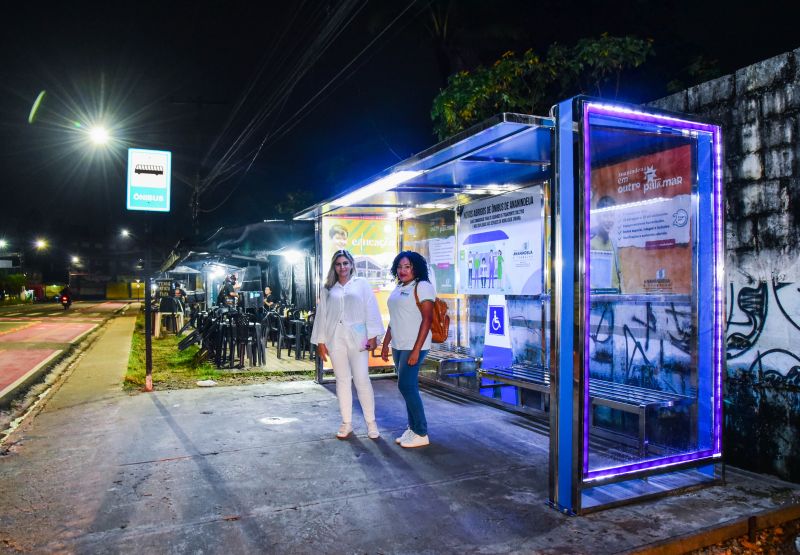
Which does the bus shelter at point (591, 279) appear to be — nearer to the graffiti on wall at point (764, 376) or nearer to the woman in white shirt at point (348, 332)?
the graffiti on wall at point (764, 376)

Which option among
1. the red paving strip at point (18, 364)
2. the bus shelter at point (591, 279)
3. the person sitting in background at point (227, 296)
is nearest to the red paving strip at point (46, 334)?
the red paving strip at point (18, 364)

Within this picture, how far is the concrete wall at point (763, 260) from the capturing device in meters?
4.31

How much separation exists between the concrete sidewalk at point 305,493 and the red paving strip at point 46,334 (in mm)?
12849

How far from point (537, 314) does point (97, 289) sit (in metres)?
83.1

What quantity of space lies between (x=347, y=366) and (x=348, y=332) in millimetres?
348

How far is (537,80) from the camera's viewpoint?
9.63m

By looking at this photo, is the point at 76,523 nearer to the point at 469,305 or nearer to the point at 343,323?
the point at 343,323

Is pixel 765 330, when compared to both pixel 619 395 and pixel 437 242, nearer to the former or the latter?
pixel 619 395

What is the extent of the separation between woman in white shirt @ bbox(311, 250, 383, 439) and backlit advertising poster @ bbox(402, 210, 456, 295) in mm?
3098

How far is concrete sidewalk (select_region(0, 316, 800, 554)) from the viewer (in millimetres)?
3500

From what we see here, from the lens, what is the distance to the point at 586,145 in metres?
3.84

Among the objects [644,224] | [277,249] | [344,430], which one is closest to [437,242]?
[644,224]

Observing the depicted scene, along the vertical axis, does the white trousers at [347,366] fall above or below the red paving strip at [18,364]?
above

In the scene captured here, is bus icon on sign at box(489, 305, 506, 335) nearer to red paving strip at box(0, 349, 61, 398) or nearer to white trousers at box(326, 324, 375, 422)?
white trousers at box(326, 324, 375, 422)
